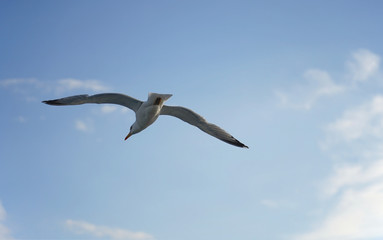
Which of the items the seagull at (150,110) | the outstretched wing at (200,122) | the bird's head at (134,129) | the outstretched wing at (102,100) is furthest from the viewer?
the bird's head at (134,129)

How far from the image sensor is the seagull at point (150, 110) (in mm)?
16047

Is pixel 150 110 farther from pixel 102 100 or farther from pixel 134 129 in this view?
pixel 102 100

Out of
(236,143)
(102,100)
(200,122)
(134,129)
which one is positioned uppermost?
(102,100)

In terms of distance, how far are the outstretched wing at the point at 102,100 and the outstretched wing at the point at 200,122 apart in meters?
1.17

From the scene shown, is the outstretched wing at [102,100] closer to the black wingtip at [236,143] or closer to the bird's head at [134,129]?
the bird's head at [134,129]

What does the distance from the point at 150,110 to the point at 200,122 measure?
2.11m

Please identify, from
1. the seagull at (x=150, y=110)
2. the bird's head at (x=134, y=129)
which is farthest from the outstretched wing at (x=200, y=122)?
the bird's head at (x=134, y=129)

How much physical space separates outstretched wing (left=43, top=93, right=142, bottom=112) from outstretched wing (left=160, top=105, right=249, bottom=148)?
3.84 feet

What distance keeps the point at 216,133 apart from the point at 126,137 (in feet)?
12.4

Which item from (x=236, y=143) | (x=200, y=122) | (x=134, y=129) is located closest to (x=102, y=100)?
(x=134, y=129)

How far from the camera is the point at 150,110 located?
16094 millimetres

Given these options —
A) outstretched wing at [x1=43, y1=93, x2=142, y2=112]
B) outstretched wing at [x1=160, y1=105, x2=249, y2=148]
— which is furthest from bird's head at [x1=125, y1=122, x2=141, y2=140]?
Result: outstretched wing at [x1=160, y1=105, x2=249, y2=148]

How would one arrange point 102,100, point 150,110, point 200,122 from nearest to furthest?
point 150,110
point 102,100
point 200,122

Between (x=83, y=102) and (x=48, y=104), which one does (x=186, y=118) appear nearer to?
(x=83, y=102)
